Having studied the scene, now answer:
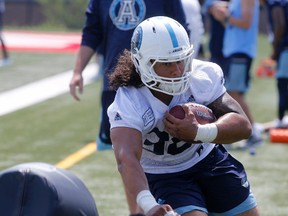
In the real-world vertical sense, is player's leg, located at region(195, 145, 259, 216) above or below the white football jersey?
below

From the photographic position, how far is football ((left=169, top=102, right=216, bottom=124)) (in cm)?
422

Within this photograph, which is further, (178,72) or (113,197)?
(113,197)

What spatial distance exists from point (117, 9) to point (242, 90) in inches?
117

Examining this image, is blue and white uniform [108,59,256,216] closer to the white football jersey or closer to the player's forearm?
the white football jersey

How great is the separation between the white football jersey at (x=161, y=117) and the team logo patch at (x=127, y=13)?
4.88ft

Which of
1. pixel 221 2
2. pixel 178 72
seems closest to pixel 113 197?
pixel 178 72

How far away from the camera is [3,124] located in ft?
32.1

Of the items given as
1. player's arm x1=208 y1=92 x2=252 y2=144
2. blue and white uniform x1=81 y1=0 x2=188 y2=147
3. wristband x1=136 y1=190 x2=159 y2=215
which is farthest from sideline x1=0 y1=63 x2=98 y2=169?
wristband x1=136 y1=190 x2=159 y2=215

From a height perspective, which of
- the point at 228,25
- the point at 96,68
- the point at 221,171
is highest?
the point at 221,171

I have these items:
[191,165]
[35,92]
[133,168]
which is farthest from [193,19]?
[35,92]

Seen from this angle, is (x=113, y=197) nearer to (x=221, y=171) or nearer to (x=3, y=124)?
(x=221, y=171)

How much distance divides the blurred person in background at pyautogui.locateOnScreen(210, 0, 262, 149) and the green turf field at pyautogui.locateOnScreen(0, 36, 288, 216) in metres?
0.56

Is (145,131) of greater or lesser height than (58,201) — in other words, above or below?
above

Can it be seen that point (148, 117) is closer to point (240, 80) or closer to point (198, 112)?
point (198, 112)
